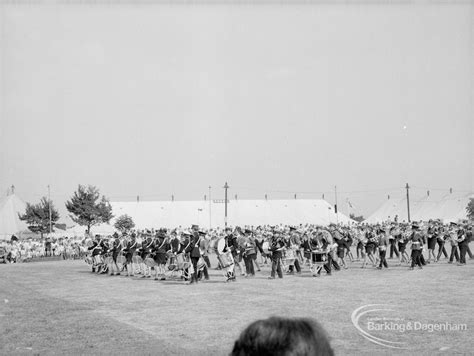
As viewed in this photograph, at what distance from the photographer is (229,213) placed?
86625 millimetres

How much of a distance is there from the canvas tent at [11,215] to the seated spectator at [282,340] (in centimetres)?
7910

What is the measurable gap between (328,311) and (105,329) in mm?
5234

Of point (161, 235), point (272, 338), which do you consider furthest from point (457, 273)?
point (272, 338)

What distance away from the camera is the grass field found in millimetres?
10516

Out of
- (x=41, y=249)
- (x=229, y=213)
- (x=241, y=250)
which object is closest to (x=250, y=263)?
(x=241, y=250)

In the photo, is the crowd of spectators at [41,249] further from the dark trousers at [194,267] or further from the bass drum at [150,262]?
the dark trousers at [194,267]

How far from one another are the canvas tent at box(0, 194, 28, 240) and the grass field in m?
56.1

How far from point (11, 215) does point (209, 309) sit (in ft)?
229

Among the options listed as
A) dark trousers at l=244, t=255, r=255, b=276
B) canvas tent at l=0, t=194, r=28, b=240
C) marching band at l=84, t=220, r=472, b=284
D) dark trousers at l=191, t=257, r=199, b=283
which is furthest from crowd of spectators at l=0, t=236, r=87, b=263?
canvas tent at l=0, t=194, r=28, b=240

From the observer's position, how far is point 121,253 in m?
28.7

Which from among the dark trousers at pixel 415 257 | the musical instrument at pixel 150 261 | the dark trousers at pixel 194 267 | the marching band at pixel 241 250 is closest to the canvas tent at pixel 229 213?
the marching band at pixel 241 250

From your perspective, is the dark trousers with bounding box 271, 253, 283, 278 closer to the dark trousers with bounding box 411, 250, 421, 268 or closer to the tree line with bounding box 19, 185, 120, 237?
the dark trousers with bounding box 411, 250, 421, 268

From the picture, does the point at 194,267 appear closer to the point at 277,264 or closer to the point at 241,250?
the point at 241,250

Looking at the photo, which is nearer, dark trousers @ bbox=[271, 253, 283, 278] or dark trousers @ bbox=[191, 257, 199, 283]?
dark trousers @ bbox=[191, 257, 199, 283]
